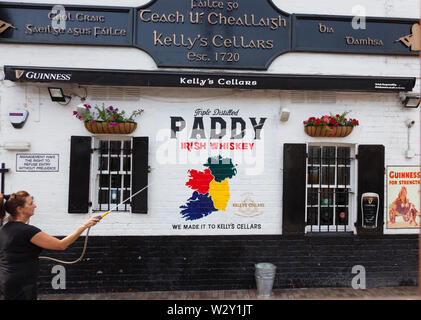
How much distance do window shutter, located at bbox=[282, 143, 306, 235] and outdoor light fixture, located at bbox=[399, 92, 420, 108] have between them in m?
2.35

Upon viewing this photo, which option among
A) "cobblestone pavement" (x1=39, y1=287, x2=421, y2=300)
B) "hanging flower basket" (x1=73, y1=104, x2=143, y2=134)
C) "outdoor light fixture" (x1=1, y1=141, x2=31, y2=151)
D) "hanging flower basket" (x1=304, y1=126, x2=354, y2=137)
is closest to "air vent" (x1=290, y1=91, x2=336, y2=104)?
"hanging flower basket" (x1=304, y1=126, x2=354, y2=137)

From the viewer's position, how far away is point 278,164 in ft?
18.0

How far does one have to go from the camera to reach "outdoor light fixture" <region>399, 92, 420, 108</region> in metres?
5.48

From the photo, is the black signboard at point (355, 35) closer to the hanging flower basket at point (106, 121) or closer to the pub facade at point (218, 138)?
the pub facade at point (218, 138)

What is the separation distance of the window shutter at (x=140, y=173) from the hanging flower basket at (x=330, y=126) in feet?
10.3

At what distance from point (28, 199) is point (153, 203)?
2.48 metres

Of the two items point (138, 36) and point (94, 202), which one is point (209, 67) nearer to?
point (138, 36)

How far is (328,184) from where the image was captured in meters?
5.67

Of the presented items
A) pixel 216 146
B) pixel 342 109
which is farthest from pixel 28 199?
pixel 342 109

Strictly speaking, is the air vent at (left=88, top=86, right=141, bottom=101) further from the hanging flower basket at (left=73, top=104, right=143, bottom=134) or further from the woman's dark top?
the woman's dark top

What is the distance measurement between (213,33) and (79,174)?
12.0 ft

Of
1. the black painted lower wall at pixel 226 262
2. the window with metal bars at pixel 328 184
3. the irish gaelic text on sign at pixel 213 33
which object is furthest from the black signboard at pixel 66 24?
the window with metal bars at pixel 328 184

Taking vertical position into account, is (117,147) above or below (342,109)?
below

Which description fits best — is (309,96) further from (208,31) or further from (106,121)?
(106,121)
